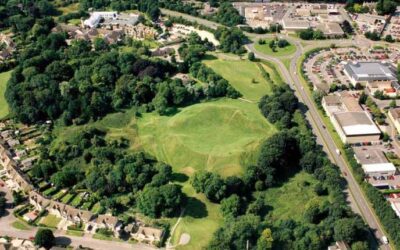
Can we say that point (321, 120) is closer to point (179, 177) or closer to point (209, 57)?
point (179, 177)

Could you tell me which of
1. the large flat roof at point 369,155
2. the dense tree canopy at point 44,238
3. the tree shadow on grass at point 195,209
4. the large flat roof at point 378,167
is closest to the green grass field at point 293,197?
the large flat roof at point 378,167

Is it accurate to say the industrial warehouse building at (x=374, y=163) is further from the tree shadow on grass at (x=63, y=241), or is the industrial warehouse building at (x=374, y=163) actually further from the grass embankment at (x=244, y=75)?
the tree shadow on grass at (x=63, y=241)

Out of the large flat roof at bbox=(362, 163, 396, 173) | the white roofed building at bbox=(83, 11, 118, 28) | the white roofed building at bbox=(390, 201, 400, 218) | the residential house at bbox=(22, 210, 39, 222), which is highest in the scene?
the white roofed building at bbox=(83, 11, 118, 28)

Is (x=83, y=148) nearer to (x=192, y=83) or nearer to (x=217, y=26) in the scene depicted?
(x=192, y=83)

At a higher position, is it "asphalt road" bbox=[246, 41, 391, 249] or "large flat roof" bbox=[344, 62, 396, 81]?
"large flat roof" bbox=[344, 62, 396, 81]

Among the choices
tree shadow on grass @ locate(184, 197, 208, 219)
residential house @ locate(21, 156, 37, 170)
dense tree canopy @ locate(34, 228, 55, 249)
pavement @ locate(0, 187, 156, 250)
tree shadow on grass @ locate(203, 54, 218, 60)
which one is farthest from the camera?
tree shadow on grass @ locate(203, 54, 218, 60)

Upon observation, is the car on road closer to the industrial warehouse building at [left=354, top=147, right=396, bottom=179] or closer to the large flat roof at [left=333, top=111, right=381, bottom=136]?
the industrial warehouse building at [left=354, top=147, right=396, bottom=179]

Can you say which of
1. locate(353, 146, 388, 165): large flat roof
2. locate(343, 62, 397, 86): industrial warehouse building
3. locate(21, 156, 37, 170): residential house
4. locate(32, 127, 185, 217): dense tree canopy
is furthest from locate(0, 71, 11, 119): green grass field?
locate(343, 62, 397, 86): industrial warehouse building
